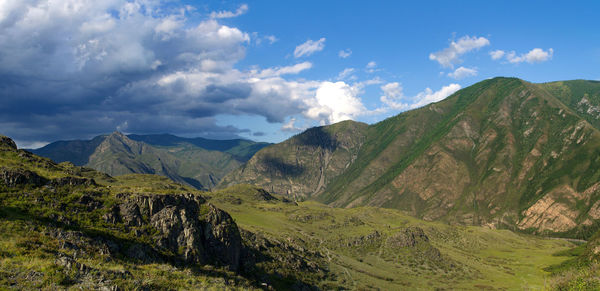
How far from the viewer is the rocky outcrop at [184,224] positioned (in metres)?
56.0

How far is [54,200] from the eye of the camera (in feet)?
165

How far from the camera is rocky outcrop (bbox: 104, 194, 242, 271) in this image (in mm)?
55969

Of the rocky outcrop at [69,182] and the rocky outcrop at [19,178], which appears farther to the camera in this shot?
the rocky outcrop at [69,182]

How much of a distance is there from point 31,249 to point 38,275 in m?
7.04

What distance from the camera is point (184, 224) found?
196 feet

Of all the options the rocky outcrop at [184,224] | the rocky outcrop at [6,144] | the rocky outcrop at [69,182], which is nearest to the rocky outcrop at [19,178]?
the rocky outcrop at [69,182]

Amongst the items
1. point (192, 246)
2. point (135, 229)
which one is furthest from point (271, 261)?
point (135, 229)

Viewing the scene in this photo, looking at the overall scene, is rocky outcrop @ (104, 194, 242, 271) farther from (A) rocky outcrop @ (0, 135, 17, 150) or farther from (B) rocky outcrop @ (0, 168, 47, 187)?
(A) rocky outcrop @ (0, 135, 17, 150)

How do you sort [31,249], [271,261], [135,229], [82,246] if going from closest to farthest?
1. [31,249]
2. [82,246]
3. [135,229]
4. [271,261]

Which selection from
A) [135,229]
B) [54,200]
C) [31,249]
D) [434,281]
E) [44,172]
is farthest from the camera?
[434,281]

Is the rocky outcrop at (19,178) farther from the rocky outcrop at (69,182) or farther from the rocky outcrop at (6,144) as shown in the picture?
the rocky outcrop at (6,144)

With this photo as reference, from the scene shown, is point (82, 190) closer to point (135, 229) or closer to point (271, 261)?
point (135, 229)

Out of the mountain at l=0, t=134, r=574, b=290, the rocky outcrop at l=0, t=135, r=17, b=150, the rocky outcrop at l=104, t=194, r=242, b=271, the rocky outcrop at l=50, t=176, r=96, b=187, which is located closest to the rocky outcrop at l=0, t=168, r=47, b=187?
the mountain at l=0, t=134, r=574, b=290

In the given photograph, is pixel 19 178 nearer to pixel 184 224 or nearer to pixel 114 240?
pixel 114 240
